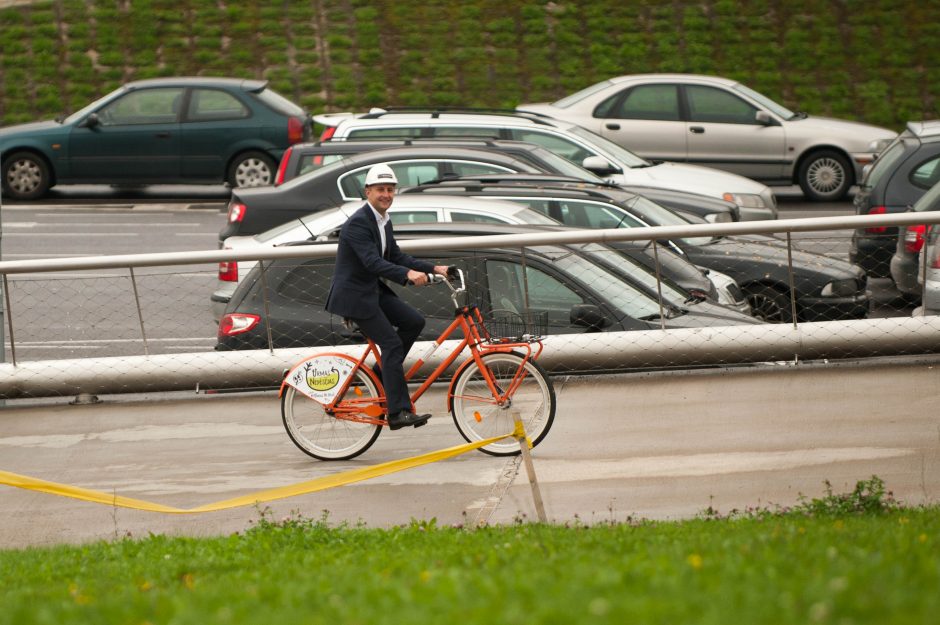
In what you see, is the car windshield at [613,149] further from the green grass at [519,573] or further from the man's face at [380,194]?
the green grass at [519,573]

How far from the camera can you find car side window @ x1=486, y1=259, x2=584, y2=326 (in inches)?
381

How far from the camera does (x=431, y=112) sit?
675 inches

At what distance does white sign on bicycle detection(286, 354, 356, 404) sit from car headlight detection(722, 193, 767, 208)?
8051 mm

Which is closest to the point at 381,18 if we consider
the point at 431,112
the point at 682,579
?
the point at 431,112

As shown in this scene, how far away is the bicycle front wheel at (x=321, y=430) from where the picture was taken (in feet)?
28.0

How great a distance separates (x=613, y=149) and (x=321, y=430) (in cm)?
902

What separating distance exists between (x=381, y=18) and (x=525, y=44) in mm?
3114

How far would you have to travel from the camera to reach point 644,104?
68.4 feet

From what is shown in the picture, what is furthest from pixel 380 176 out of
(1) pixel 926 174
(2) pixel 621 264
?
(1) pixel 926 174

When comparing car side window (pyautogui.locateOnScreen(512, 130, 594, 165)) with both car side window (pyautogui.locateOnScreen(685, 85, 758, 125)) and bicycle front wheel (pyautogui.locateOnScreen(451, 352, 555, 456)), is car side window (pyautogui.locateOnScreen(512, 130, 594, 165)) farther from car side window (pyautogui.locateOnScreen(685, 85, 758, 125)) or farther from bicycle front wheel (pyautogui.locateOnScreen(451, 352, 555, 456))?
bicycle front wheel (pyautogui.locateOnScreen(451, 352, 555, 456))

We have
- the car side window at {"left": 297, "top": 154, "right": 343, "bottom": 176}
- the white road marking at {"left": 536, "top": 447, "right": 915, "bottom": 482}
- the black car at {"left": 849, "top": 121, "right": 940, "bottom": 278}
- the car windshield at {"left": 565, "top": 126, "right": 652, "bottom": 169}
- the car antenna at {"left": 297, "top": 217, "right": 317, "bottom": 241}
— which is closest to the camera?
the white road marking at {"left": 536, "top": 447, "right": 915, "bottom": 482}

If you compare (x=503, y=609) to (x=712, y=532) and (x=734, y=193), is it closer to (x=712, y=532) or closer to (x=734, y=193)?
(x=712, y=532)

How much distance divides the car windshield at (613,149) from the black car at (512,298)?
6.39 m

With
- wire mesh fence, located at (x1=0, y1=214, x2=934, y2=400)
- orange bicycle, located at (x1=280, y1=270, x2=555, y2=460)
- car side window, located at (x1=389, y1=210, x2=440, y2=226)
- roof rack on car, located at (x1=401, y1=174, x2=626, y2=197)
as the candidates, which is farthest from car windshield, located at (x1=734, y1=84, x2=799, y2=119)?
orange bicycle, located at (x1=280, y1=270, x2=555, y2=460)
